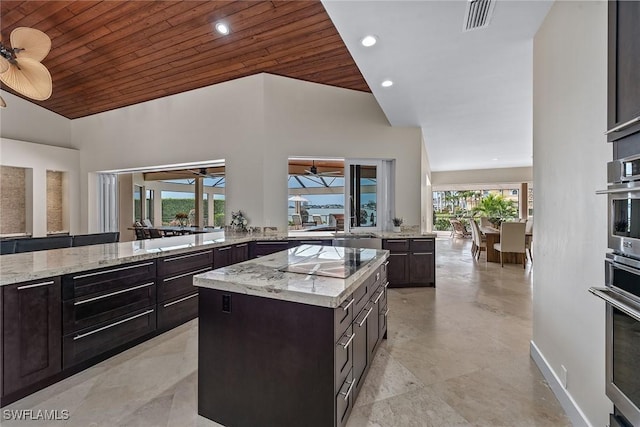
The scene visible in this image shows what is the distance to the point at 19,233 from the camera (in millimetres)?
5582

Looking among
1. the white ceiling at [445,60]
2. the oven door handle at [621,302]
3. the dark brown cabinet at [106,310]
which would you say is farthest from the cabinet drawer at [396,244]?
the oven door handle at [621,302]

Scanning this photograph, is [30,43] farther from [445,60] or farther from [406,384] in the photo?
[406,384]

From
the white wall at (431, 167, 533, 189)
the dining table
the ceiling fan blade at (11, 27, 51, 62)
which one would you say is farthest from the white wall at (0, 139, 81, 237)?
the white wall at (431, 167, 533, 189)

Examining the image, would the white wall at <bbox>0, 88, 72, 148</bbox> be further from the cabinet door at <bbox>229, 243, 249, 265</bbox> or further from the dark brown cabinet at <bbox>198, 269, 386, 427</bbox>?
the dark brown cabinet at <bbox>198, 269, 386, 427</bbox>

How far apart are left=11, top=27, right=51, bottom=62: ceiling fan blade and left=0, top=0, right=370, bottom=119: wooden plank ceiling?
948 millimetres

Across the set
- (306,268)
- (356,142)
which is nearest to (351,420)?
(306,268)

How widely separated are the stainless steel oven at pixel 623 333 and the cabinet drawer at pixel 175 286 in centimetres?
323

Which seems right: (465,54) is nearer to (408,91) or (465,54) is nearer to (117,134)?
(408,91)

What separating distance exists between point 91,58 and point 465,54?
499 cm

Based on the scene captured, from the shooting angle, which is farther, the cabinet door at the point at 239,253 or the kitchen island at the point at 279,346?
the cabinet door at the point at 239,253

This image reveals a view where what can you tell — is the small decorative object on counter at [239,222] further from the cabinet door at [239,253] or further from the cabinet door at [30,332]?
the cabinet door at [30,332]

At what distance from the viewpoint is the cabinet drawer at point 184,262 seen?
2.96 metres

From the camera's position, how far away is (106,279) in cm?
243

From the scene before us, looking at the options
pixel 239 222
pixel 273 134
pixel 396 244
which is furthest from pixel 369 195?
pixel 239 222
